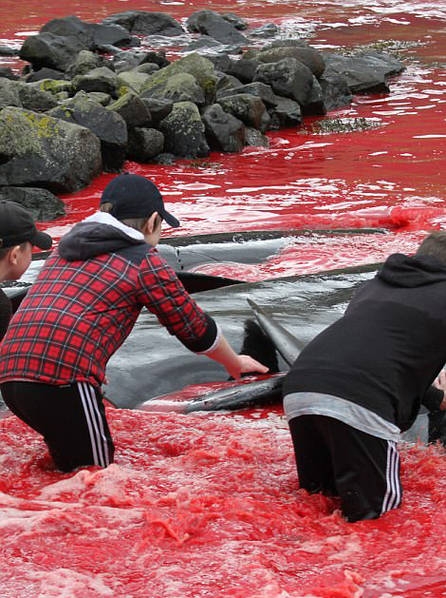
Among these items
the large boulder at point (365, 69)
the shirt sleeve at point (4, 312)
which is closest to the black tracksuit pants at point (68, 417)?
the shirt sleeve at point (4, 312)

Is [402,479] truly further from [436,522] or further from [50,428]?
[50,428]

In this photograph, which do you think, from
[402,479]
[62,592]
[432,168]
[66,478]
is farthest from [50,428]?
[432,168]

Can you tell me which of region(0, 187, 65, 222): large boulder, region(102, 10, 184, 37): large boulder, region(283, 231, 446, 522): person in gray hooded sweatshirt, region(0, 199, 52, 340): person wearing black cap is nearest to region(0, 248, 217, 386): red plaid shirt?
region(0, 199, 52, 340): person wearing black cap

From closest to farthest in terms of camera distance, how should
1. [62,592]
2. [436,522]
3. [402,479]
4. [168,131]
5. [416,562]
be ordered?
[62,592] < [416,562] < [436,522] < [402,479] < [168,131]

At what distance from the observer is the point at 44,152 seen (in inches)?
550

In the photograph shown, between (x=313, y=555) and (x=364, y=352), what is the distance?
0.89 metres

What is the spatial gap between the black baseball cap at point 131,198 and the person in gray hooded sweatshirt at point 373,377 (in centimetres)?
110

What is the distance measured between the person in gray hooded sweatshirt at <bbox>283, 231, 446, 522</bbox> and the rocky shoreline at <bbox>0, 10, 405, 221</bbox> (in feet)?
30.3

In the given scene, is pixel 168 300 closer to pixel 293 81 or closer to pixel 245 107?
pixel 245 107

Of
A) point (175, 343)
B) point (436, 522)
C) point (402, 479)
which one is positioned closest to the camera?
point (436, 522)

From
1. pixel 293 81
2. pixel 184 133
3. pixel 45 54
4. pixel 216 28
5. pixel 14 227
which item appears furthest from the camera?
pixel 216 28

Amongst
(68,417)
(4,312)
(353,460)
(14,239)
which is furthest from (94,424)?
(353,460)

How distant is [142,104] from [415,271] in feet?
39.6

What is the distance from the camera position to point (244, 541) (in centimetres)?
448
